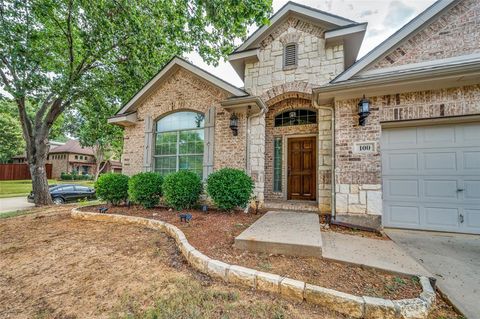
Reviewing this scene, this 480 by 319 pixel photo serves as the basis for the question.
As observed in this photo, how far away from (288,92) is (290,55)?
1242 mm

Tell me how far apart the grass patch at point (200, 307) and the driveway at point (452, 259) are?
6.35 feet

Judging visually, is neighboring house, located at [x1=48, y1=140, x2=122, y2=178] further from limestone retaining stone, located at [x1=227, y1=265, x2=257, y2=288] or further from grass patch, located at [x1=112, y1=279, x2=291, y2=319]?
limestone retaining stone, located at [x1=227, y1=265, x2=257, y2=288]

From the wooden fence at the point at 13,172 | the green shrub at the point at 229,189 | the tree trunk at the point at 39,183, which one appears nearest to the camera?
the green shrub at the point at 229,189

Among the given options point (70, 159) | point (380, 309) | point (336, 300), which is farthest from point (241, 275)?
point (70, 159)

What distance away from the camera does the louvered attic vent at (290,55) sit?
6594mm

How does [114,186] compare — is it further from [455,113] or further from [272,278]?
[455,113]

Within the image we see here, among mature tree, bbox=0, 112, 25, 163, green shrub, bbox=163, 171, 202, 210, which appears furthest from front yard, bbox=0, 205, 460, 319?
mature tree, bbox=0, 112, 25, 163

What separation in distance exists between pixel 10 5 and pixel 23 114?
14.2ft

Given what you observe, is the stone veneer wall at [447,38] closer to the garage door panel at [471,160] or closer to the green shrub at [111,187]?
the garage door panel at [471,160]

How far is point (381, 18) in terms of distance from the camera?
7.36 m

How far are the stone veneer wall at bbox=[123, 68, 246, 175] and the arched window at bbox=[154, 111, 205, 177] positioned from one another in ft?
1.13

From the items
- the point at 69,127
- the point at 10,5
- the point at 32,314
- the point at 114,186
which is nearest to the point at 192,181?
the point at 114,186

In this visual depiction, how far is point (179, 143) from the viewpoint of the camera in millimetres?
7445

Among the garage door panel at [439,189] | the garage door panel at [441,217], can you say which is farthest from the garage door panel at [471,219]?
the garage door panel at [439,189]
